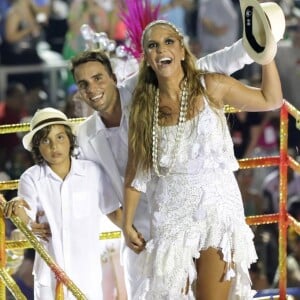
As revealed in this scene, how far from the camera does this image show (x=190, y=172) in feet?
19.0

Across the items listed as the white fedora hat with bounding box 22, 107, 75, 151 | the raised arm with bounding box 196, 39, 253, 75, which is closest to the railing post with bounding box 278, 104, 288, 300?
the raised arm with bounding box 196, 39, 253, 75

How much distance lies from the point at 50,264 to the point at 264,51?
1.18 m

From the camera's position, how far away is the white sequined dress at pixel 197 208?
576cm

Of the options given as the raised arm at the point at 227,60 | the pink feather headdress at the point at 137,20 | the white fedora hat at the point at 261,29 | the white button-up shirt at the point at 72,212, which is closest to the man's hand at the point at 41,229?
the white button-up shirt at the point at 72,212

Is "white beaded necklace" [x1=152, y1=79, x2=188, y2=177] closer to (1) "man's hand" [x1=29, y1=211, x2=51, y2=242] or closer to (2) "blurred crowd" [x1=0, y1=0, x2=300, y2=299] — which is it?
(1) "man's hand" [x1=29, y1=211, x2=51, y2=242]

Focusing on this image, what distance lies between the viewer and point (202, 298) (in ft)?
19.0

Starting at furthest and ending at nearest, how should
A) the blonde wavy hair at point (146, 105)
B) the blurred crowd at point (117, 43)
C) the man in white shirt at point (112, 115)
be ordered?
the blurred crowd at point (117, 43)
the man in white shirt at point (112, 115)
the blonde wavy hair at point (146, 105)

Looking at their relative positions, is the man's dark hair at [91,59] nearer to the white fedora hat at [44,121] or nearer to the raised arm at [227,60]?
the white fedora hat at [44,121]

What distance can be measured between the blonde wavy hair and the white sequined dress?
58 millimetres

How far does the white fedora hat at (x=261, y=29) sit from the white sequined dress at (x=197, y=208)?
0.30 meters

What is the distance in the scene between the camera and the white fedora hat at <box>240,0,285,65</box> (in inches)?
226

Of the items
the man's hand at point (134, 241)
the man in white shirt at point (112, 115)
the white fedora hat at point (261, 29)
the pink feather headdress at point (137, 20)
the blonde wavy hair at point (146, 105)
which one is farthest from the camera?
the pink feather headdress at point (137, 20)

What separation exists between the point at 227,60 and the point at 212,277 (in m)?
0.94

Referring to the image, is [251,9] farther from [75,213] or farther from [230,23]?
[230,23]
